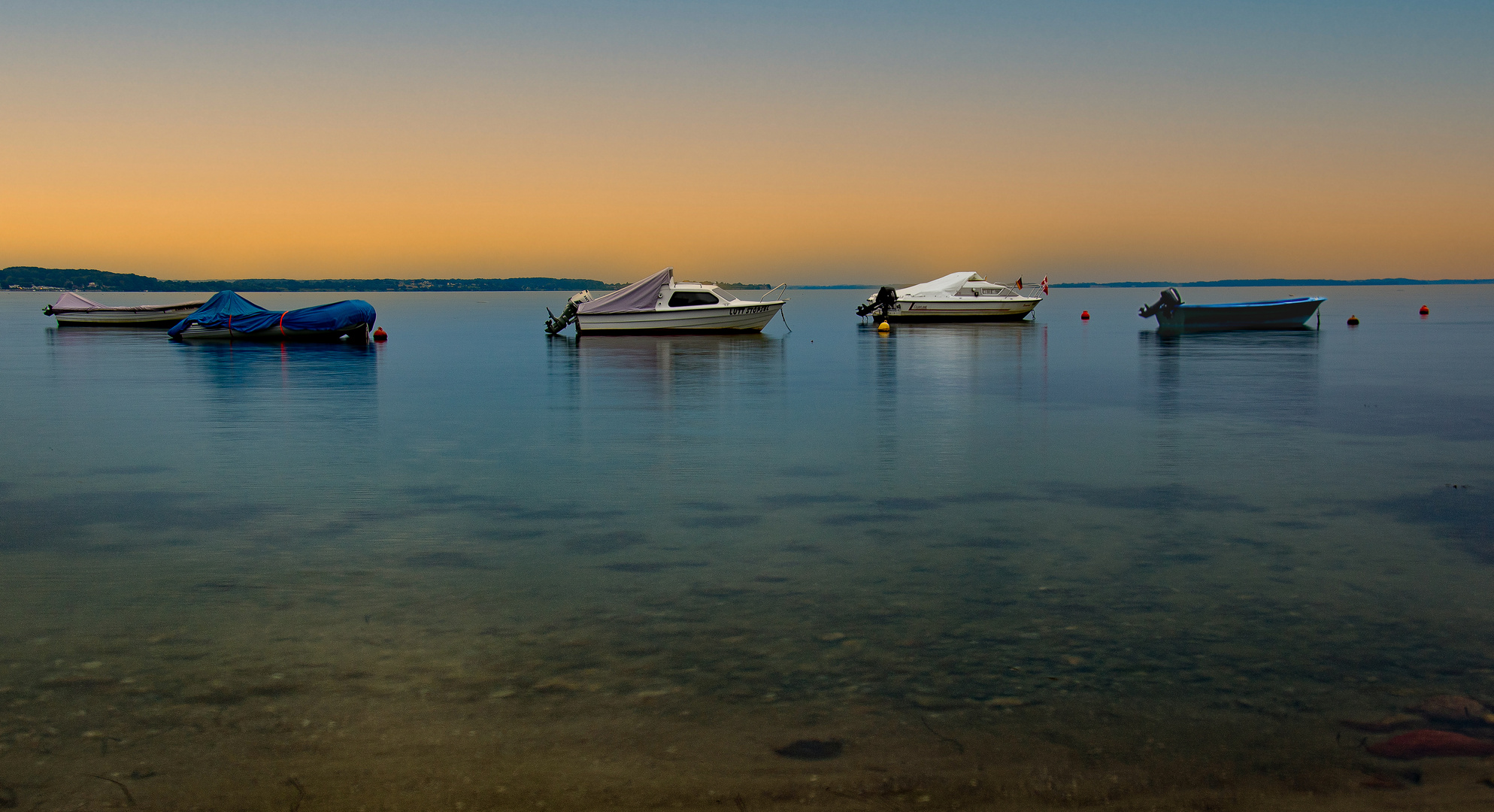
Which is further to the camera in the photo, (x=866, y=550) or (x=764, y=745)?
(x=866, y=550)

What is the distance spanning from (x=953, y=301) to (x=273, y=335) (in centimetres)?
3805

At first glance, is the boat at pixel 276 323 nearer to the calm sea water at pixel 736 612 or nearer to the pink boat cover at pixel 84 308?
the pink boat cover at pixel 84 308

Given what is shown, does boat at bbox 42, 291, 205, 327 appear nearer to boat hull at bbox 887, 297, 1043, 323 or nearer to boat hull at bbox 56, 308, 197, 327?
boat hull at bbox 56, 308, 197, 327

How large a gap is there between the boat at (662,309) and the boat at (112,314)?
93.4 ft

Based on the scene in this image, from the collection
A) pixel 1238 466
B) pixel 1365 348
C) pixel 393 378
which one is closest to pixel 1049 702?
pixel 1238 466

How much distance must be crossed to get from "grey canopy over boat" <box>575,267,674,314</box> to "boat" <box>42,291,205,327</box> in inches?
1113

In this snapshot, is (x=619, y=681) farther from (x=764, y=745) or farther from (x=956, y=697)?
(x=956, y=697)

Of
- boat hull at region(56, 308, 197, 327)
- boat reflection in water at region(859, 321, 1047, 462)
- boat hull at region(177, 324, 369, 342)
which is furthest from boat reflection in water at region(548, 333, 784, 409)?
boat hull at region(56, 308, 197, 327)

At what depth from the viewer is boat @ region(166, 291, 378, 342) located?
4981 centimetres

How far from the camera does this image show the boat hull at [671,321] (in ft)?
171

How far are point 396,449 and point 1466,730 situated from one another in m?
13.9

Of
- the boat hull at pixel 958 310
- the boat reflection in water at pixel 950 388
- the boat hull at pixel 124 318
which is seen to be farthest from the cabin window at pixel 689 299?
the boat hull at pixel 124 318

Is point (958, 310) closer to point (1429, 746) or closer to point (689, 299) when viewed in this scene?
point (689, 299)

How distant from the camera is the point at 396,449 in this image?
16.4 metres
